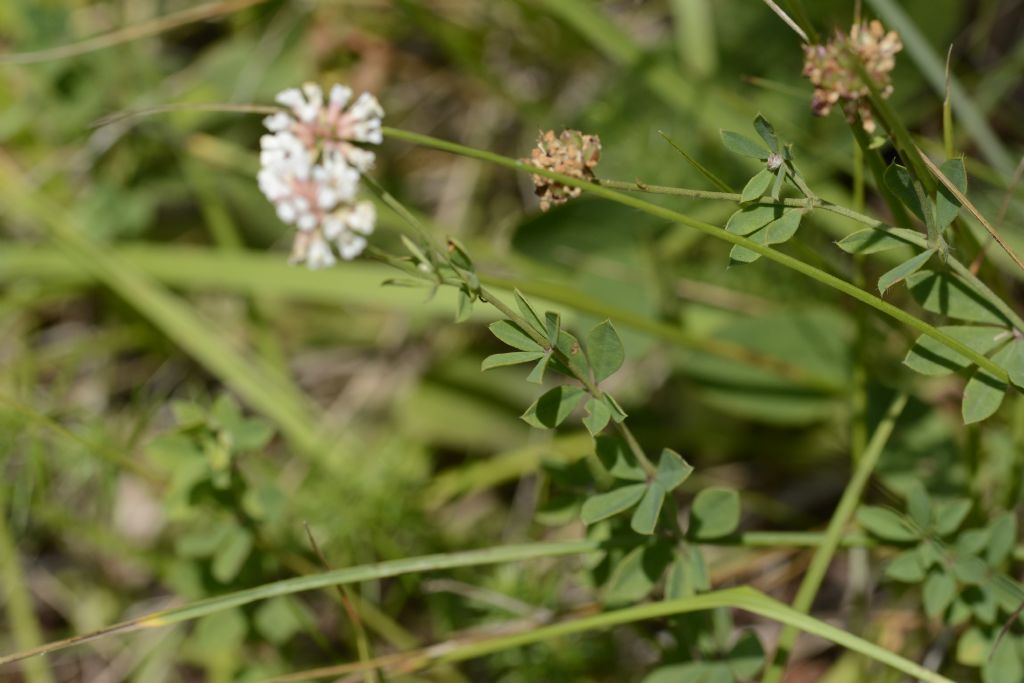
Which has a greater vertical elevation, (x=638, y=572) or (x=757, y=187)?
(x=757, y=187)

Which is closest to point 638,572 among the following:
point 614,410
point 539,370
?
point 614,410

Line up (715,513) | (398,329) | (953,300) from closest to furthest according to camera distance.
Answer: (953,300) → (715,513) → (398,329)

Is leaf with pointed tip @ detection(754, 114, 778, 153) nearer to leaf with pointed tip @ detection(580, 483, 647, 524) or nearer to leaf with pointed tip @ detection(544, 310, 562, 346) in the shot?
leaf with pointed tip @ detection(544, 310, 562, 346)

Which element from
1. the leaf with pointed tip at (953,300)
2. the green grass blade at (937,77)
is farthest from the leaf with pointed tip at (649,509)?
the green grass blade at (937,77)

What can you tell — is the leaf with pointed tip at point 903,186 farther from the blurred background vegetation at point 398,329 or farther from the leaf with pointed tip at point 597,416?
the leaf with pointed tip at point 597,416

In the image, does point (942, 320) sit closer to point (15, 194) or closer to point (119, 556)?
point (119, 556)

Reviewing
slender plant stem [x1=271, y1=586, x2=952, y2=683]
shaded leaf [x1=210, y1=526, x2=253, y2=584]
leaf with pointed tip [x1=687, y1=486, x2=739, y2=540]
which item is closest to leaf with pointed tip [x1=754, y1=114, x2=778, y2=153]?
leaf with pointed tip [x1=687, y1=486, x2=739, y2=540]

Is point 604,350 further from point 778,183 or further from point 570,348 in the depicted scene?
point 778,183
